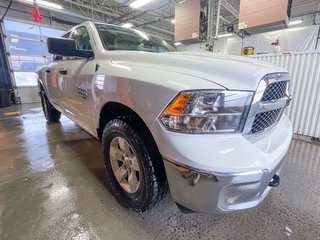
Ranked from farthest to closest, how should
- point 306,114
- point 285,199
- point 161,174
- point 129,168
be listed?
point 306,114 < point 285,199 < point 129,168 < point 161,174

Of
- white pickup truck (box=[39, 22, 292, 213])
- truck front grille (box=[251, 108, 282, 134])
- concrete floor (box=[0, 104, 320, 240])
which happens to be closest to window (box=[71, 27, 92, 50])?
white pickup truck (box=[39, 22, 292, 213])

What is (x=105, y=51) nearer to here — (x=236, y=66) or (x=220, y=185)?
(x=236, y=66)

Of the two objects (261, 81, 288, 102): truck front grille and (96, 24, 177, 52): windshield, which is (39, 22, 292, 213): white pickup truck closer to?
(261, 81, 288, 102): truck front grille

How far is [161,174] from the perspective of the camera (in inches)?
44.6

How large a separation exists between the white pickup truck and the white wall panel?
2.31 m

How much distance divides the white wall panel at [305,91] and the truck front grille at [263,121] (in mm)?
2257

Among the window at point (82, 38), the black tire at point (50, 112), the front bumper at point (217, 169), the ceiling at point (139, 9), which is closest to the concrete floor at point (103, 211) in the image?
the front bumper at point (217, 169)

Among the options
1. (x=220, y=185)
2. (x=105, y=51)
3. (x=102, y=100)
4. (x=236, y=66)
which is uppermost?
(x=105, y=51)

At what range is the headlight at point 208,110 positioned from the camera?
90cm

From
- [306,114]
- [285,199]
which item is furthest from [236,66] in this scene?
[306,114]

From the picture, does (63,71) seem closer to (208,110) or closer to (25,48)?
(208,110)

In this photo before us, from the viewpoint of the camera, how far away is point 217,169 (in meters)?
0.81

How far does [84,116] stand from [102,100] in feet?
1.91

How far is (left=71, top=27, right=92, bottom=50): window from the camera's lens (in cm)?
193
